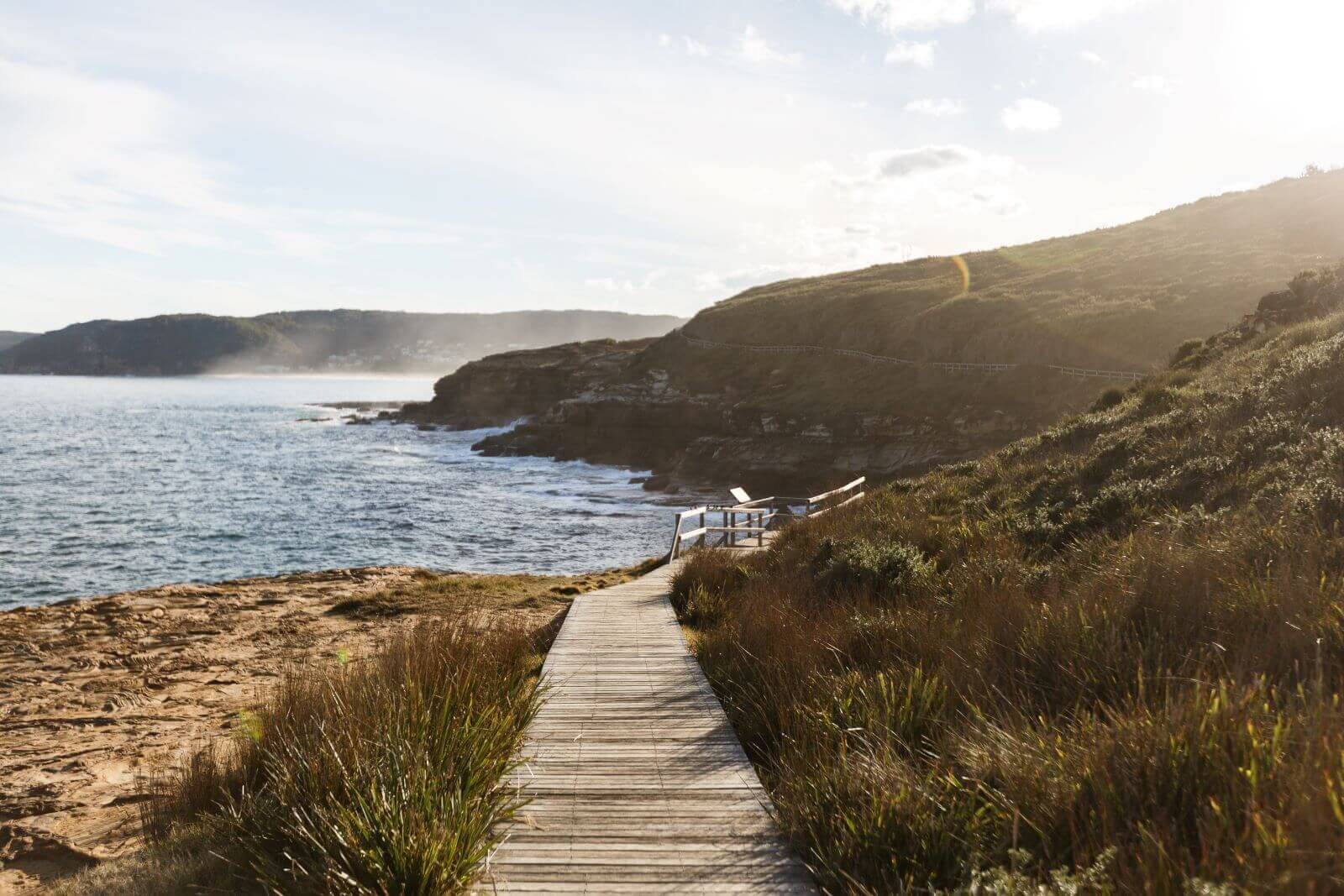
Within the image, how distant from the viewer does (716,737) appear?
6160 mm

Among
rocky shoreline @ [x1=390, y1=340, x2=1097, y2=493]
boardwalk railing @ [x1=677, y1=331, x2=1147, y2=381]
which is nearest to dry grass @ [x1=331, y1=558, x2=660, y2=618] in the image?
boardwalk railing @ [x1=677, y1=331, x2=1147, y2=381]

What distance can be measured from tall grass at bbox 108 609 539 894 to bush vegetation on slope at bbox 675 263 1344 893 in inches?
71.5

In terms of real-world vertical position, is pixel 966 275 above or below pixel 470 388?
above

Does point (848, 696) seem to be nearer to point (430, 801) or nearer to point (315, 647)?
point (430, 801)

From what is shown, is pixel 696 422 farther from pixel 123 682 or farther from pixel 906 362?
pixel 123 682

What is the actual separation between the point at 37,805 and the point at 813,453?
38.7 m

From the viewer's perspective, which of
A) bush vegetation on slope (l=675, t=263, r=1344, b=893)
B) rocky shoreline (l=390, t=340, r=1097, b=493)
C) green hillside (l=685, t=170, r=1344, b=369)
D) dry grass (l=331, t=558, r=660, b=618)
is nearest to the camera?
bush vegetation on slope (l=675, t=263, r=1344, b=893)

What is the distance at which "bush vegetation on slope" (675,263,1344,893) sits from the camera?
3260mm

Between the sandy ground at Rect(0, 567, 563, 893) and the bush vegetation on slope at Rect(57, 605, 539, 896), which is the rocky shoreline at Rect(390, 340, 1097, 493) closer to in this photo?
the sandy ground at Rect(0, 567, 563, 893)

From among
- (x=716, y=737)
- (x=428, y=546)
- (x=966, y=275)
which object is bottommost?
(x=428, y=546)

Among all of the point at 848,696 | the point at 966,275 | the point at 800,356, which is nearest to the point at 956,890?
the point at 848,696

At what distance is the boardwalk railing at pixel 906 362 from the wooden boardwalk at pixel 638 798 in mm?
22253

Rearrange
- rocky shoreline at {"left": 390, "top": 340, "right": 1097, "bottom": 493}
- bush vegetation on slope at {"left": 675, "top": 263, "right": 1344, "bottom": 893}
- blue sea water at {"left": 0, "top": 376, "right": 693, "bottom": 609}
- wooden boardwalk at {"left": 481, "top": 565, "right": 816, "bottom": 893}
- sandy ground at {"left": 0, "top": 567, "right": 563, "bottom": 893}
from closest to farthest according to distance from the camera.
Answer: bush vegetation on slope at {"left": 675, "top": 263, "right": 1344, "bottom": 893} < wooden boardwalk at {"left": 481, "top": 565, "right": 816, "bottom": 893} < sandy ground at {"left": 0, "top": 567, "right": 563, "bottom": 893} < blue sea water at {"left": 0, "top": 376, "right": 693, "bottom": 609} < rocky shoreline at {"left": 390, "top": 340, "right": 1097, "bottom": 493}

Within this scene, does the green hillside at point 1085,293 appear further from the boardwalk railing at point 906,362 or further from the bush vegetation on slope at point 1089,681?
the bush vegetation on slope at point 1089,681
